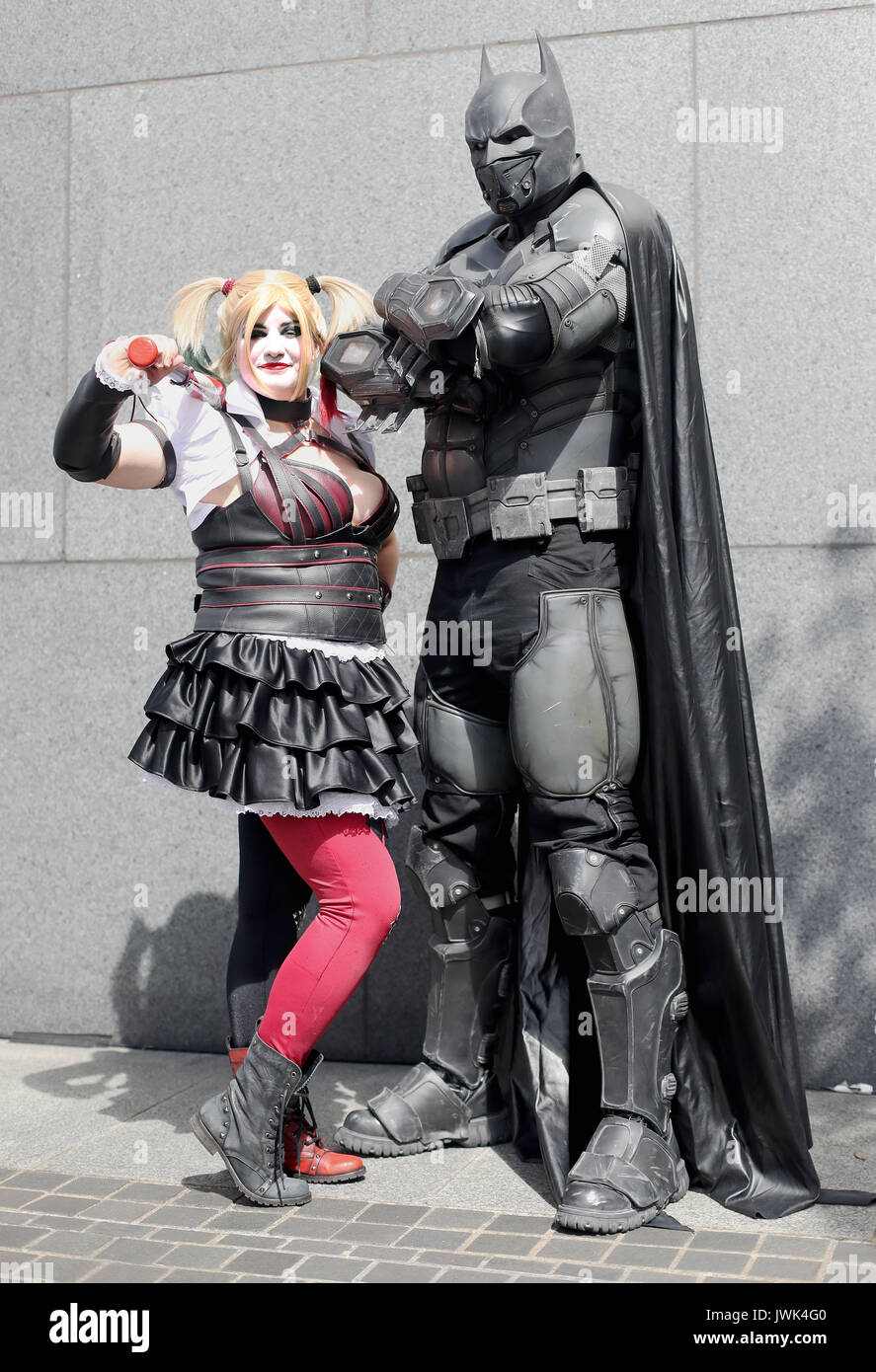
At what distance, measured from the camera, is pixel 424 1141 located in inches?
142

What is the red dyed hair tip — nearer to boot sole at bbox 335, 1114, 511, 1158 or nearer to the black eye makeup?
the black eye makeup

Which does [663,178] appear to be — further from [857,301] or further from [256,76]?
[256,76]

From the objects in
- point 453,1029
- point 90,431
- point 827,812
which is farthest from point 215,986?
point 90,431

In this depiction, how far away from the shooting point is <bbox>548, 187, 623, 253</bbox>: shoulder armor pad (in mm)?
3236

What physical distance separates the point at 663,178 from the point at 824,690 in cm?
160

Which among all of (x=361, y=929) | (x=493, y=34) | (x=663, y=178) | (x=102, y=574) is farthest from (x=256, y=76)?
(x=361, y=929)

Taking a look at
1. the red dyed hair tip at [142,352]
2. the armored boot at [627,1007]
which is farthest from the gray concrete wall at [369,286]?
the red dyed hair tip at [142,352]

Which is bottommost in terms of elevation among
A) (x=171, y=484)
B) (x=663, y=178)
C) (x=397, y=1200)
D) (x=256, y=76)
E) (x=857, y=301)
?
(x=397, y=1200)

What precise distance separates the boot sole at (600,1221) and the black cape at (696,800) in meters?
0.17

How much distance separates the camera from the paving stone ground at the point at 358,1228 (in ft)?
9.12

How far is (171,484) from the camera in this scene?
127 inches

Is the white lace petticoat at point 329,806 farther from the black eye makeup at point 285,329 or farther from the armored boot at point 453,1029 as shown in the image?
the black eye makeup at point 285,329

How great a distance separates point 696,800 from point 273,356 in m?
1.37

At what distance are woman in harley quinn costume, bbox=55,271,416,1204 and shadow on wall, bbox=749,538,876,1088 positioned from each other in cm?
147
